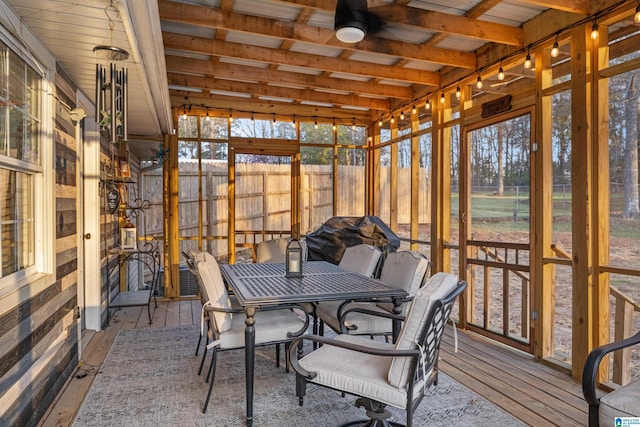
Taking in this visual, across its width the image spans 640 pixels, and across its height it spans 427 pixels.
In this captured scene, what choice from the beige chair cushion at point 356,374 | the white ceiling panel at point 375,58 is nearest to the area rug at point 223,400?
the beige chair cushion at point 356,374

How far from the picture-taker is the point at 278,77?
5.21 metres

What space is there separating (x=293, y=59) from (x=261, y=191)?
8.09 ft

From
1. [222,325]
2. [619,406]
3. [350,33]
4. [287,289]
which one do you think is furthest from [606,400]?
[350,33]

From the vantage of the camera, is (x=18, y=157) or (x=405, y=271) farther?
(x=405, y=271)

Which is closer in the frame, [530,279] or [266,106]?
[530,279]

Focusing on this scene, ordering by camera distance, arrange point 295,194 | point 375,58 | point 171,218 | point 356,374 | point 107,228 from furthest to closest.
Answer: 1. point 295,194
2. point 171,218
3. point 107,228
4. point 375,58
5. point 356,374

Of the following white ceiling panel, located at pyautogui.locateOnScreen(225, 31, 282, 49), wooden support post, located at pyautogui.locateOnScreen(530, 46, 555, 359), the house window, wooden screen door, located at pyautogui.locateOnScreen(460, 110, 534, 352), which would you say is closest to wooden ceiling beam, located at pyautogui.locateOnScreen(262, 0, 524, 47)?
wooden support post, located at pyautogui.locateOnScreen(530, 46, 555, 359)

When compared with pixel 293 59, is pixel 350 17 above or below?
below

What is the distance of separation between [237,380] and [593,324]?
2.73 metres

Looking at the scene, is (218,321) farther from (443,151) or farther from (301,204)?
(301,204)

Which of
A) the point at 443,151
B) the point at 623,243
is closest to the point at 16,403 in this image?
the point at 623,243

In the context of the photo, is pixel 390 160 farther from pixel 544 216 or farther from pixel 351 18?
pixel 351 18

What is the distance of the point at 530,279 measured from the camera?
386 centimetres

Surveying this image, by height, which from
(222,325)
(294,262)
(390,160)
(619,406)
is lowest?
(619,406)
